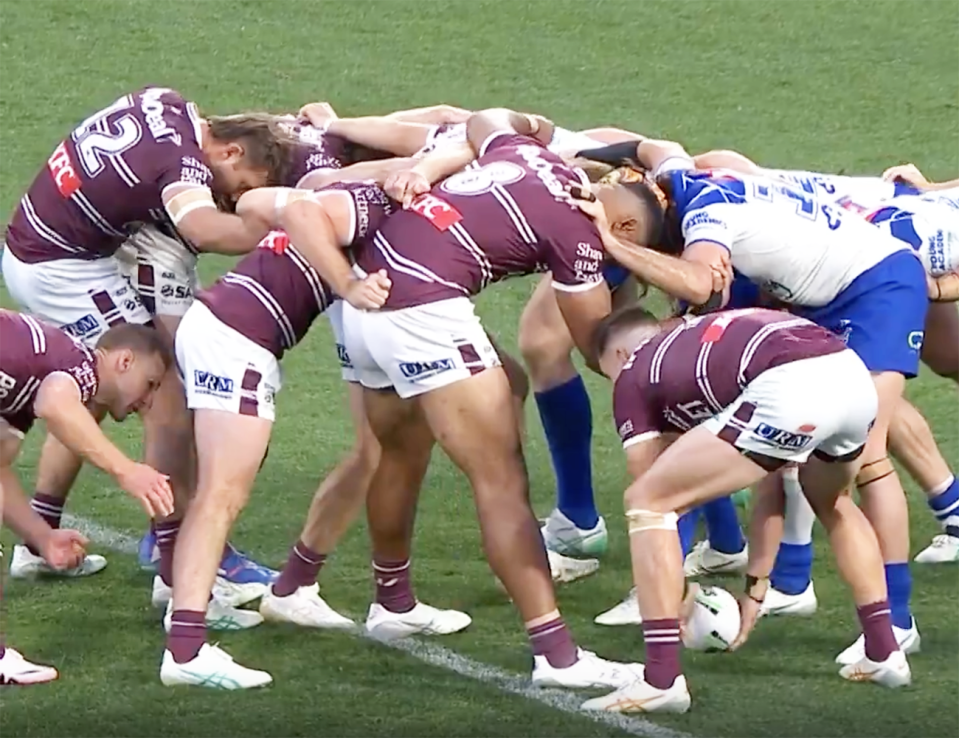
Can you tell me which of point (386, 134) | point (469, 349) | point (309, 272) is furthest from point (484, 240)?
point (386, 134)

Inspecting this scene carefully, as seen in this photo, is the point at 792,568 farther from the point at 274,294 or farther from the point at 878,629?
the point at 274,294

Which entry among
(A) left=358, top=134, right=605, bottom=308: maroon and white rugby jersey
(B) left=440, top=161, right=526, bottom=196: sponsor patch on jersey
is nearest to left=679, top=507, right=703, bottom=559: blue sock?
(A) left=358, top=134, right=605, bottom=308: maroon and white rugby jersey

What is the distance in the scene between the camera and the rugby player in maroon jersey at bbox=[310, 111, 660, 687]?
527cm

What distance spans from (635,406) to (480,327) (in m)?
0.50

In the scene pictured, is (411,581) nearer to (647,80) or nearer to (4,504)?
(4,504)

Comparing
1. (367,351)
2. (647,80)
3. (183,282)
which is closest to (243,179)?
(183,282)

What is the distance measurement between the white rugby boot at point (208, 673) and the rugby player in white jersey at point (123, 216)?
0.93m

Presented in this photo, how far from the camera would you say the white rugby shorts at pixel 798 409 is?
16.3ft

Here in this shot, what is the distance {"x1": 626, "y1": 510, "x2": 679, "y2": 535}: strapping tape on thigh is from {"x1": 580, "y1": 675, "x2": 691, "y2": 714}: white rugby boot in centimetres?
41

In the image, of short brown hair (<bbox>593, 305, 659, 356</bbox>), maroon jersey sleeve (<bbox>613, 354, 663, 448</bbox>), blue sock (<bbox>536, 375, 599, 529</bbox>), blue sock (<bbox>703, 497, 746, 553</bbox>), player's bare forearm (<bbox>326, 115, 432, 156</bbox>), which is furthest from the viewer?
blue sock (<bbox>536, 375, 599, 529</bbox>)

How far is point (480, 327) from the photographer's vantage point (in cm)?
536

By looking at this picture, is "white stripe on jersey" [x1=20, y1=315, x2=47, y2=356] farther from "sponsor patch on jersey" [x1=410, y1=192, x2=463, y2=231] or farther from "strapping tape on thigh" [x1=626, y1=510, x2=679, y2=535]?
"strapping tape on thigh" [x1=626, y1=510, x2=679, y2=535]

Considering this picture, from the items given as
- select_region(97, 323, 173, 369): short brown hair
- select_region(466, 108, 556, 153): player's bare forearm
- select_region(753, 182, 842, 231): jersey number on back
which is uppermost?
select_region(466, 108, 556, 153): player's bare forearm

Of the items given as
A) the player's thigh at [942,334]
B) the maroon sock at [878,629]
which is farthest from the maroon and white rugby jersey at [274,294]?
the player's thigh at [942,334]
